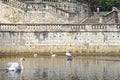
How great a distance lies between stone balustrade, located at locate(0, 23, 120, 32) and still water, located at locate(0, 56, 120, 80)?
3.07 metres

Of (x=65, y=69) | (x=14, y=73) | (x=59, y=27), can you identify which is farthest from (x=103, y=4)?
(x=14, y=73)

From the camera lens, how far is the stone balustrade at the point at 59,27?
54062 millimetres

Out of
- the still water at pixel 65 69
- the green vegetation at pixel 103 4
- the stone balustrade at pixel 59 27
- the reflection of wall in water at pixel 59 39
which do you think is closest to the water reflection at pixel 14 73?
the still water at pixel 65 69

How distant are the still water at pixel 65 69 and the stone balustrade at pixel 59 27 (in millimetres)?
3074

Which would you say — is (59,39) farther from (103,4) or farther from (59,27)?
(103,4)

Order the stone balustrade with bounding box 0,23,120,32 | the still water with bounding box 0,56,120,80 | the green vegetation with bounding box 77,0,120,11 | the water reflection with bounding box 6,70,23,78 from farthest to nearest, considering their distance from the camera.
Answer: the green vegetation with bounding box 77,0,120,11 < the stone balustrade with bounding box 0,23,120,32 < the water reflection with bounding box 6,70,23,78 < the still water with bounding box 0,56,120,80

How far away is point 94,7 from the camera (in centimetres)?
7050

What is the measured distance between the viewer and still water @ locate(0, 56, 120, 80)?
37906 millimetres

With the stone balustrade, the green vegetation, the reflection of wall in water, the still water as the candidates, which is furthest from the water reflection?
the green vegetation

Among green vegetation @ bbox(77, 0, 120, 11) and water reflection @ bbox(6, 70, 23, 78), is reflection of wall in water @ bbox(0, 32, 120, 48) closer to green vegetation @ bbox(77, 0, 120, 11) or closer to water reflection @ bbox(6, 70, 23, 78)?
green vegetation @ bbox(77, 0, 120, 11)

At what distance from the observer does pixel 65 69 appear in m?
42.5

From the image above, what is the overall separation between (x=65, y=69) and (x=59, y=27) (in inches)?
484

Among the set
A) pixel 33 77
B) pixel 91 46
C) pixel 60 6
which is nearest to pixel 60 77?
pixel 33 77

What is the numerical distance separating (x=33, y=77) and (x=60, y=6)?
28652mm
